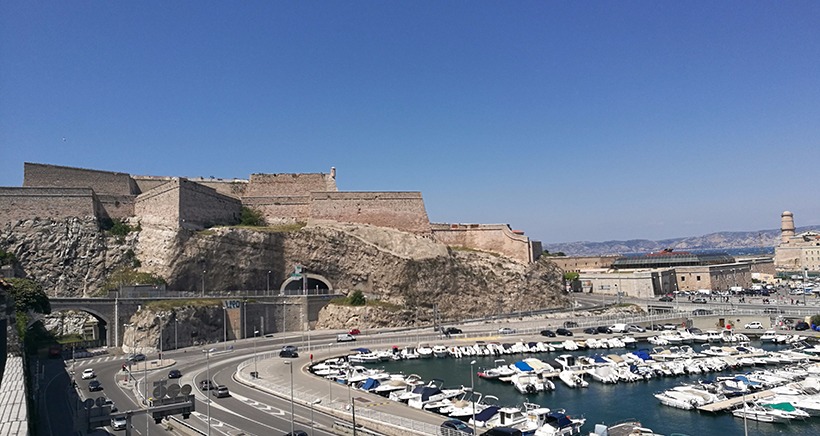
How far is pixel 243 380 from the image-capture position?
1432 inches

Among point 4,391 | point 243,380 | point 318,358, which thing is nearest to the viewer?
point 4,391

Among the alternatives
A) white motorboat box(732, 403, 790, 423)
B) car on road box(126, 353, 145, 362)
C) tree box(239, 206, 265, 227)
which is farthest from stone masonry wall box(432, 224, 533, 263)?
white motorboat box(732, 403, 790, 423)

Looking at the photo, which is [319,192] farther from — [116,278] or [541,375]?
[541,375]

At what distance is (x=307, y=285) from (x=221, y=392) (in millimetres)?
31596

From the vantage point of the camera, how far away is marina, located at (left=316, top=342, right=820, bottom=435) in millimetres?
30656

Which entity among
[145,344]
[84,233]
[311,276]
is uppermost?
[84,233]

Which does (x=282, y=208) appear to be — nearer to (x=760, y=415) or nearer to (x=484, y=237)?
(x=484, y=237)

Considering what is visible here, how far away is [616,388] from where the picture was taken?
127 ft

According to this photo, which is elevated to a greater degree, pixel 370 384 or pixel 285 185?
pixel 285 185

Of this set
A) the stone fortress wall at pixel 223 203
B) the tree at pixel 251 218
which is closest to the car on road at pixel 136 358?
the stone fortress wall at pixel 223 203

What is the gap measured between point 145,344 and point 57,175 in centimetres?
2149

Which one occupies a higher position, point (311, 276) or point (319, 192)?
point (319, 192)

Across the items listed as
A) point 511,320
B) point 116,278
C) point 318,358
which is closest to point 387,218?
point 511,320

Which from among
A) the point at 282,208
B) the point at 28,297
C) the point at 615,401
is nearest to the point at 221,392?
the point at 28,297
